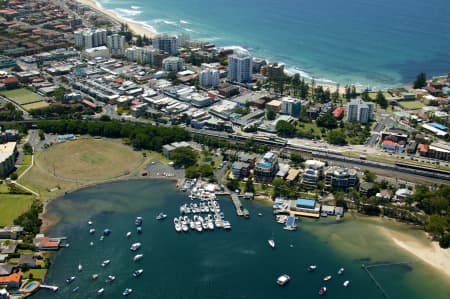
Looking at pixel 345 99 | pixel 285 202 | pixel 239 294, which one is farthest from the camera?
pixel 345 99

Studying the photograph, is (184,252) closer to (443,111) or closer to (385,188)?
(385,188)

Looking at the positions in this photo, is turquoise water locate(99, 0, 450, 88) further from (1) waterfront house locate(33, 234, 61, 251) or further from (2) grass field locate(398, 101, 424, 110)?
(1) waterfront house locate(33, 234, 61, 251)

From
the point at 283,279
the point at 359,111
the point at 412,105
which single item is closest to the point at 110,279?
the point at 283,279

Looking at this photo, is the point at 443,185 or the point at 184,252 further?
the point at 443,185

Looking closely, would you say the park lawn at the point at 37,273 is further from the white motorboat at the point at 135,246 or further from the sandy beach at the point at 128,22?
the sandy beach at the point at 128,22

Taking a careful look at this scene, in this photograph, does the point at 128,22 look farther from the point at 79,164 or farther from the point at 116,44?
the point at 79,164

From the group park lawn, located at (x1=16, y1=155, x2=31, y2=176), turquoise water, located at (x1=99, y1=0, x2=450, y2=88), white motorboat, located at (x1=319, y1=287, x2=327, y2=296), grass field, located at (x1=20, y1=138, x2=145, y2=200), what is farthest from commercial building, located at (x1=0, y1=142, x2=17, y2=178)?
turquoise water, located at (x1=99, y1=0, x2=450, y2=88)

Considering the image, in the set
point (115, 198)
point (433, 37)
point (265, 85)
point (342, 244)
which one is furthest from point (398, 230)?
point (433, 37)
